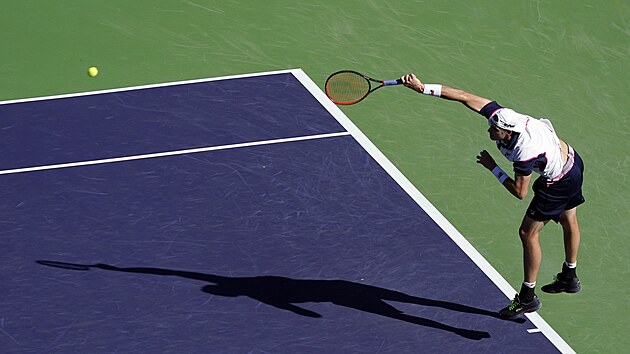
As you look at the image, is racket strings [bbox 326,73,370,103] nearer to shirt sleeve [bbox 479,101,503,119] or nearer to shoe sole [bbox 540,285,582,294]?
shirt sleeve [bbox 479,101,503,119]

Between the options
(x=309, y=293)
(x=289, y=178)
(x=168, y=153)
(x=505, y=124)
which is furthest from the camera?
(x=168, y=153)

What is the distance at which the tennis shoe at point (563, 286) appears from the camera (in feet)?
38.1

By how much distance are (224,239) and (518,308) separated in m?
3.12

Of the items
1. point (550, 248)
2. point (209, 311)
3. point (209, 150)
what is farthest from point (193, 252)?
point (550, 248)

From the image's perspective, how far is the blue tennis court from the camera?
11055 millimetres

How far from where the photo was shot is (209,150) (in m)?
14.3

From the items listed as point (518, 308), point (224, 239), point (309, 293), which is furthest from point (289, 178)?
point (518, 308)

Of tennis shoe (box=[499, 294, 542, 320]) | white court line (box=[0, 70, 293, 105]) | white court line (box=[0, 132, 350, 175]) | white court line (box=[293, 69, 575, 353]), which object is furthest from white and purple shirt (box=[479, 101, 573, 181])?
white court line (box=[0, 70, 293, 105])

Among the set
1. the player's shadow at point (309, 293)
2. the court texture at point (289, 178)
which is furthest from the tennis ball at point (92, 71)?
the player's shadow at point (309, 293)

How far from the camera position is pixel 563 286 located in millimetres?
11656

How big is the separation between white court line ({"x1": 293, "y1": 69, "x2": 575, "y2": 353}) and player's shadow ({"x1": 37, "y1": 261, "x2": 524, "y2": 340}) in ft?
1.15

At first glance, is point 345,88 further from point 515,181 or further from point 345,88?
point 515,181

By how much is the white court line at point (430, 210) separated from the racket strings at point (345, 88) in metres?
1.44

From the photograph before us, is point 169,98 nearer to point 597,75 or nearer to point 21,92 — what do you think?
point 21,92
